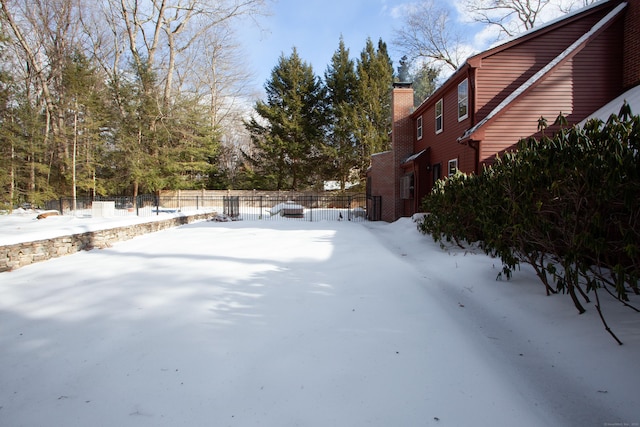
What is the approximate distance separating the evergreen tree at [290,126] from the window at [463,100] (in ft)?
58.1

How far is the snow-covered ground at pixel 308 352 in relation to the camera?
84.0 inches

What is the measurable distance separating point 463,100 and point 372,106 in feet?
55.2

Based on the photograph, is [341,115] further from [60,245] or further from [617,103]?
[60,245]

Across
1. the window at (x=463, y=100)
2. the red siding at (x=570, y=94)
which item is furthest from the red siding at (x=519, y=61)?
the red siding at (x=570, y=94)

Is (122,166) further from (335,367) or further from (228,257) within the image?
(335,367)

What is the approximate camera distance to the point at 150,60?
72.6 feet

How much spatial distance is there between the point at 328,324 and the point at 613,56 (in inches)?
476

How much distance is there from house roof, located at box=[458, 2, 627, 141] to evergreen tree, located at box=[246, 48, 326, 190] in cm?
1958

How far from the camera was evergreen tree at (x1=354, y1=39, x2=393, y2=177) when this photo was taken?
26.3 m

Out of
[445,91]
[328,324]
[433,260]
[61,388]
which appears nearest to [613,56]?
[445,91]

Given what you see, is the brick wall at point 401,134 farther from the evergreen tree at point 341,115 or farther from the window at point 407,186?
the evergreen tree at point 341,115

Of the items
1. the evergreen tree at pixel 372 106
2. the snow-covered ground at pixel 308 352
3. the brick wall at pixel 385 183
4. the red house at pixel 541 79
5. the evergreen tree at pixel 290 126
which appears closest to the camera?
the snow-covered ground at pixel 308 352

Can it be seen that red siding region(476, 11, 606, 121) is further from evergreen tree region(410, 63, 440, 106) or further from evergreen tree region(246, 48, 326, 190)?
evergreen tree region(410, 63, 440, 106)

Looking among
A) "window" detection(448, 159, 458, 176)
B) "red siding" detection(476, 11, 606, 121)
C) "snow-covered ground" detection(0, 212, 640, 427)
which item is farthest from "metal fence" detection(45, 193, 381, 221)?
"snow-covered ground" detection(0, 212, 640, 427)
